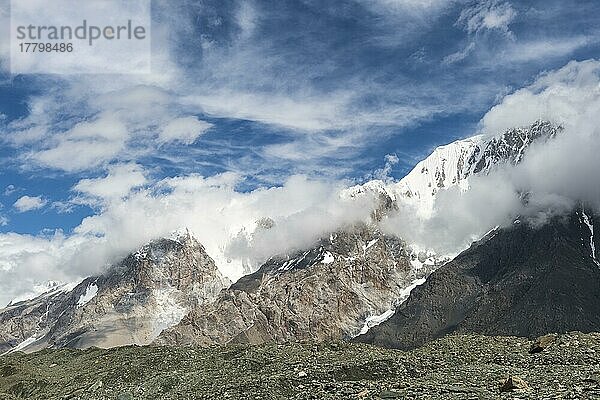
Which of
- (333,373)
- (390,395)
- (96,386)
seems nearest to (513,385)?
(390,395)

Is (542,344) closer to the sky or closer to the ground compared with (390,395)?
closer to the sky

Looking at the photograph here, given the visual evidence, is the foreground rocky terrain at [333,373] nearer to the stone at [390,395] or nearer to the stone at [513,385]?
the stone at [390,395]

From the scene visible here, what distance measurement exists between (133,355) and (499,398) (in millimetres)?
40774

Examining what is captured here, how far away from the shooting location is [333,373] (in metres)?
41.8

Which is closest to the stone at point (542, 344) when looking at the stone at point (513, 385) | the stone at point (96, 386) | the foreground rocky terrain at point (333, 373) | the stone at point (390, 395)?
the foreground rocky terrain at point (333, 373)

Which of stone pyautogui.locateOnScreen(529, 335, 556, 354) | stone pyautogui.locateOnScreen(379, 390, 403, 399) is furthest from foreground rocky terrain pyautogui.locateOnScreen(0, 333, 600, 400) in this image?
stone pyautogui.locateOnScreen(529, 335, 556, 354)

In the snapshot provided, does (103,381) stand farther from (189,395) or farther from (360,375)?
(360,375)

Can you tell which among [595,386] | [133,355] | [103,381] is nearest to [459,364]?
[595,386]

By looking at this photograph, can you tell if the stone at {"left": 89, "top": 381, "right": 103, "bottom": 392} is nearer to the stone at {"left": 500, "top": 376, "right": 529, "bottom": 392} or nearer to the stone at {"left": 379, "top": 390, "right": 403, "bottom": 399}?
the stone at {"left": 379, "top": 390, "right": 403, "bottom": 399}

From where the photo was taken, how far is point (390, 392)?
33031 mm

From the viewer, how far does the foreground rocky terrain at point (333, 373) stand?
33531 mm

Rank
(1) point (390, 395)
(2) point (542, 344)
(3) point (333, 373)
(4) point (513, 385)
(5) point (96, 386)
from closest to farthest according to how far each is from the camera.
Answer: (4) point (513, 385) < (1) point (390, 395) < (3) point (333, 373) < (2) point (542, 344) < (5) point (96, 386)

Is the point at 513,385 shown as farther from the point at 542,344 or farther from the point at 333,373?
the point at 333,373

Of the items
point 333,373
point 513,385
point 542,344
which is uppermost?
point 542,344
